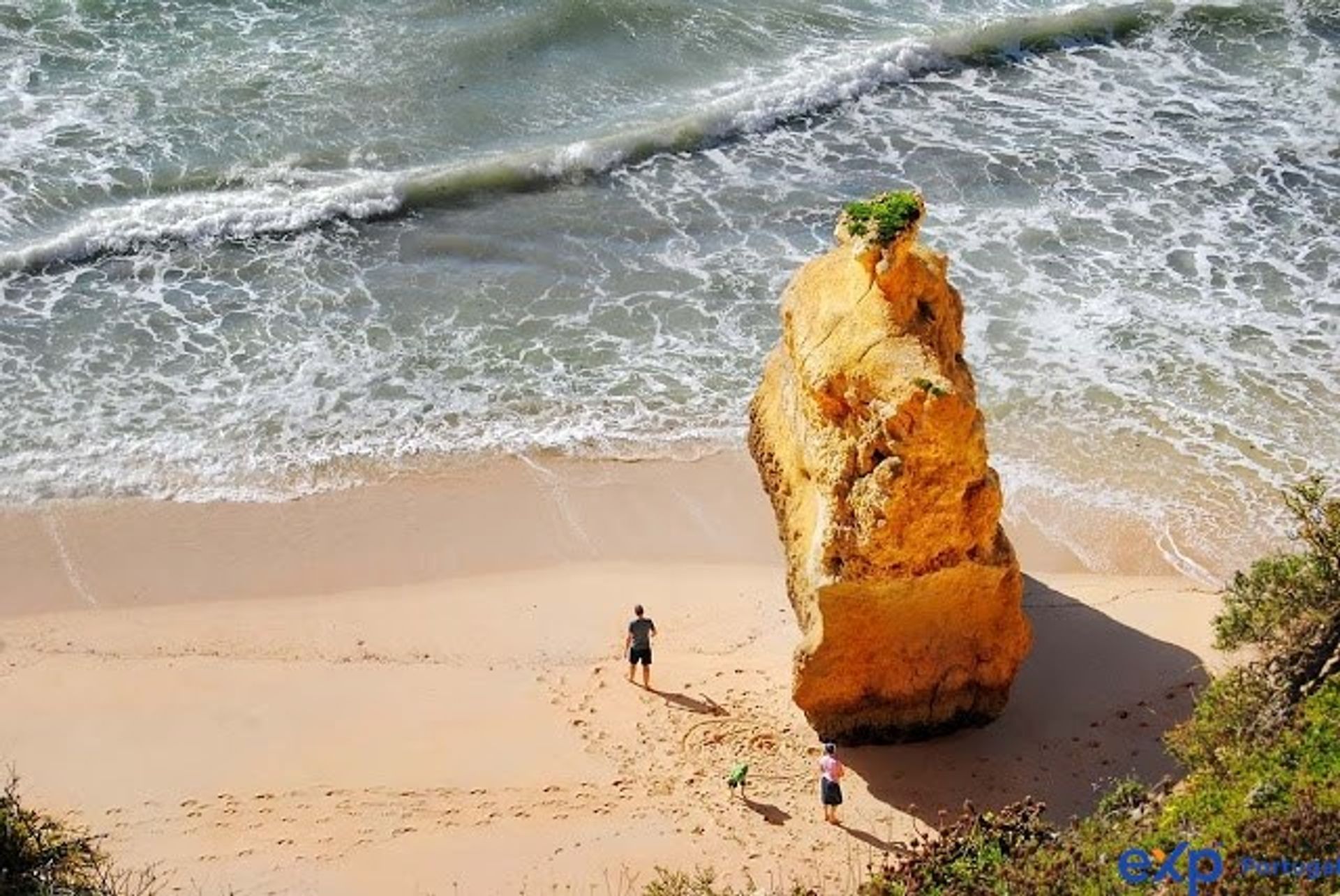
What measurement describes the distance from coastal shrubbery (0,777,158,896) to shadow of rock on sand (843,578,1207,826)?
24.9 feet

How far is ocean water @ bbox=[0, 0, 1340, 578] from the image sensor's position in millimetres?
22328

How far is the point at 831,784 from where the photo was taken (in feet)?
51.4

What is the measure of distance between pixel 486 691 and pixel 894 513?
5.32 m

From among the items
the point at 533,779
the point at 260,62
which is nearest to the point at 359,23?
the point at 260,62

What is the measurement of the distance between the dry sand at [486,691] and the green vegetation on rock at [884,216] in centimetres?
521

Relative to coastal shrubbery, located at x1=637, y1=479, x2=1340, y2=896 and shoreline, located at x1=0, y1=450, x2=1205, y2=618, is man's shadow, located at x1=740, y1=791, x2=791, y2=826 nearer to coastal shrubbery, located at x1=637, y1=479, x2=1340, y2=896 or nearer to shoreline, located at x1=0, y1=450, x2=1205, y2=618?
coastal shrubbery, located at x1=637, y1=479, x2=1340, y2=896

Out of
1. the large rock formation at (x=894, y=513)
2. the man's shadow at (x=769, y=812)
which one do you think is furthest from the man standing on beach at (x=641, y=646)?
the man's shadow at (x=769, y=812)

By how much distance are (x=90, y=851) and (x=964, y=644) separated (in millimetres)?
8799

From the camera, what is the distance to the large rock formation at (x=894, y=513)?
15.4m
